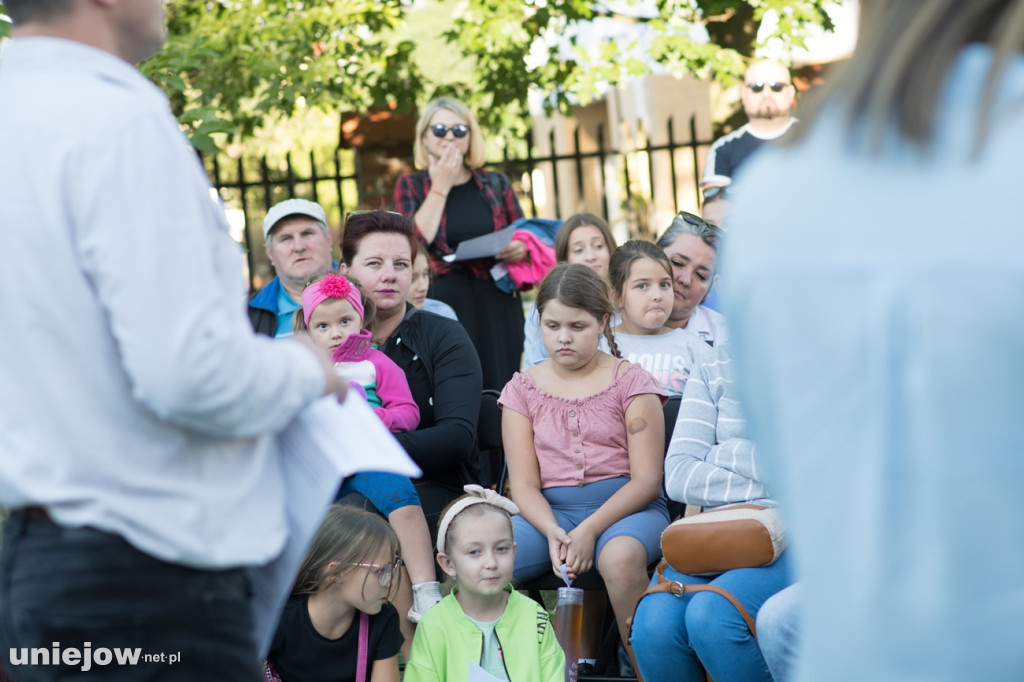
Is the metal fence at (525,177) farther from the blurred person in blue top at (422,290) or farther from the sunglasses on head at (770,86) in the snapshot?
the blurred person in blue top at (422,290)

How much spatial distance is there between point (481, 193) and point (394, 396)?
207 cm

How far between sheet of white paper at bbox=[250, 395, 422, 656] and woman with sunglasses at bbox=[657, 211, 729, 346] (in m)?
3.53

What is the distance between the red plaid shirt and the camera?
6.18 metres

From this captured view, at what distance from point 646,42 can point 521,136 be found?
127 centimetres

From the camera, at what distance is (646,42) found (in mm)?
9172

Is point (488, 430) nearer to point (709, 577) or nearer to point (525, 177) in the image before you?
point (709, 577)

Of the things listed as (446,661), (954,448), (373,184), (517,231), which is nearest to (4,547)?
(954,448)

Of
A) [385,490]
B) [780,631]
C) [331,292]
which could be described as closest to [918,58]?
[780,631]

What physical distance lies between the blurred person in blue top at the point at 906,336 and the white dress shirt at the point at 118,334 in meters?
0.73

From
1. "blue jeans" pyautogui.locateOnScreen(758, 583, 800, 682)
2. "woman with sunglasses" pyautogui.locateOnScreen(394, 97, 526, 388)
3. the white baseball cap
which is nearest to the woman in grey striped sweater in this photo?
"blue jeans" pyautogui.locateOnScreen(758, 583, 800, 682)

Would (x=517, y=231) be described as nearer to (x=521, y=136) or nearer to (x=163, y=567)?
(x=521, y=136)

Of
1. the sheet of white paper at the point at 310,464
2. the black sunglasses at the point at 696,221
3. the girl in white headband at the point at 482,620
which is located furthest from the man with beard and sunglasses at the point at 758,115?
the sheet of white paper at the point at 310,464

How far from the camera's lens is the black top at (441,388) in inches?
173

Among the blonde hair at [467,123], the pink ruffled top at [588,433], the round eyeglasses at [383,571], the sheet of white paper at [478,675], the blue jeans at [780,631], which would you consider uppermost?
the blonde hair at [467,123]
